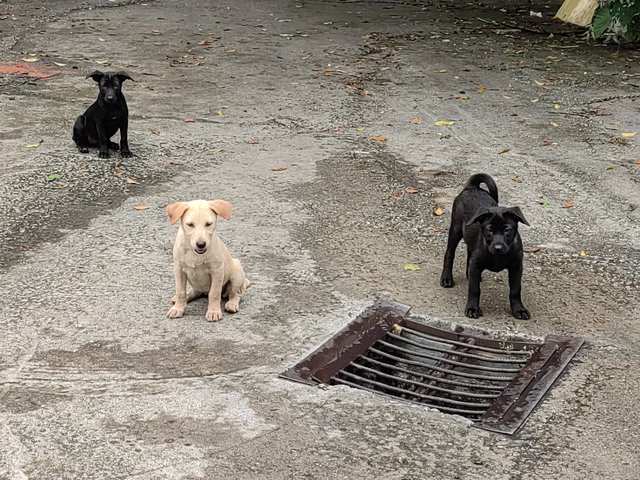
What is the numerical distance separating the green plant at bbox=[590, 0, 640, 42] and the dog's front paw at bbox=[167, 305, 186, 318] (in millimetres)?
8972

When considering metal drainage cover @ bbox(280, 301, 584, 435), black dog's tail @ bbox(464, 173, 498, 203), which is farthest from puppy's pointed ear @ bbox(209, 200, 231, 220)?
black dog's tail @ bbox(464, 173, 498, 203)

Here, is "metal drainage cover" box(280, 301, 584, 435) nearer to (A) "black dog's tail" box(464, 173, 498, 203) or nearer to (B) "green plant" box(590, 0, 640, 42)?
(A) "black dog's tail" box(464, 173, 498, 203)

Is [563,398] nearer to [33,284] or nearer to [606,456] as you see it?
[606,456]

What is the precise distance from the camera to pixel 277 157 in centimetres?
796

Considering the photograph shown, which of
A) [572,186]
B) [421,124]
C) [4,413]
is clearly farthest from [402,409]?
[421,124]

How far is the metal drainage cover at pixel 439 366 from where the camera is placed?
4492 mm

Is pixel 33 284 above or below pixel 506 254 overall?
below

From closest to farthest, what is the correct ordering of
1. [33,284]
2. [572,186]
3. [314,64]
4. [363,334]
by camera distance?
[363,334], [33,284], [572,186], [314,64]

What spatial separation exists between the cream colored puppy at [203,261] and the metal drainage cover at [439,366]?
62 centimetres

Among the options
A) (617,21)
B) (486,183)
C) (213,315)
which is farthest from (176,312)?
(617,21)

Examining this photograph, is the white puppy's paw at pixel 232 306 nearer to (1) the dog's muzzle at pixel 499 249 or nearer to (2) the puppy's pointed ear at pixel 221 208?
(2) the puppy's pointed ear at pixel 221 208

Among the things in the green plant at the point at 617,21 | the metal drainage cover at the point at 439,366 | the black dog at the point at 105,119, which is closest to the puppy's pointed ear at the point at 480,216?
the metal drainage cover at the point at 439,366

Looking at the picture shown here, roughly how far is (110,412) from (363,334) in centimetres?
141

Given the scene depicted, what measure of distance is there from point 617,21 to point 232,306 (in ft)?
29.5
